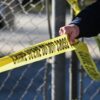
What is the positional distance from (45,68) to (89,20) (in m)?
0.62

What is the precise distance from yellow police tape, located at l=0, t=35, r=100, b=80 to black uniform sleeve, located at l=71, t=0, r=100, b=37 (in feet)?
0.31

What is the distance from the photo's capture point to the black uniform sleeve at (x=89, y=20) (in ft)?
8.79

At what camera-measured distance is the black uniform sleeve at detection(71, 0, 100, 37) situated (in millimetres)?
2678

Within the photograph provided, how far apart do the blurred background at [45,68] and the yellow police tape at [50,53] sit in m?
0.27

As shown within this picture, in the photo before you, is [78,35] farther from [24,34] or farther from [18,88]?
[24,34]

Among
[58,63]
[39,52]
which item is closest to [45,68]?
[58,63]

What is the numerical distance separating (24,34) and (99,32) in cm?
481

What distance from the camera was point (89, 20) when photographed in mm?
2730

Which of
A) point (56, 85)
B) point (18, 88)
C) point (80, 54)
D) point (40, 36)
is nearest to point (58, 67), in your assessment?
point (56, 85)

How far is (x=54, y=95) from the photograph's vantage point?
315cm

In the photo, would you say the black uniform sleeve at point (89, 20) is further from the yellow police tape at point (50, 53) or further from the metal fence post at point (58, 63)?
the metal fence post at point (58, 63)

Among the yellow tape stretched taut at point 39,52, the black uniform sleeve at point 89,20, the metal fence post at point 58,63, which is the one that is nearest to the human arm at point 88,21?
the black uniform sleeve at point 89,20

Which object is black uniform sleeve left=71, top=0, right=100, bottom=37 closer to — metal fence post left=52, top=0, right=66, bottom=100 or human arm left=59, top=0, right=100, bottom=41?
human arm left=59, top=0, right=100, bottom=41

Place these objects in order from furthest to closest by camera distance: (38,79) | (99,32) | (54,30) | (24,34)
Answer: (24,34)
(38,79)
(54,30)
(99,32)
